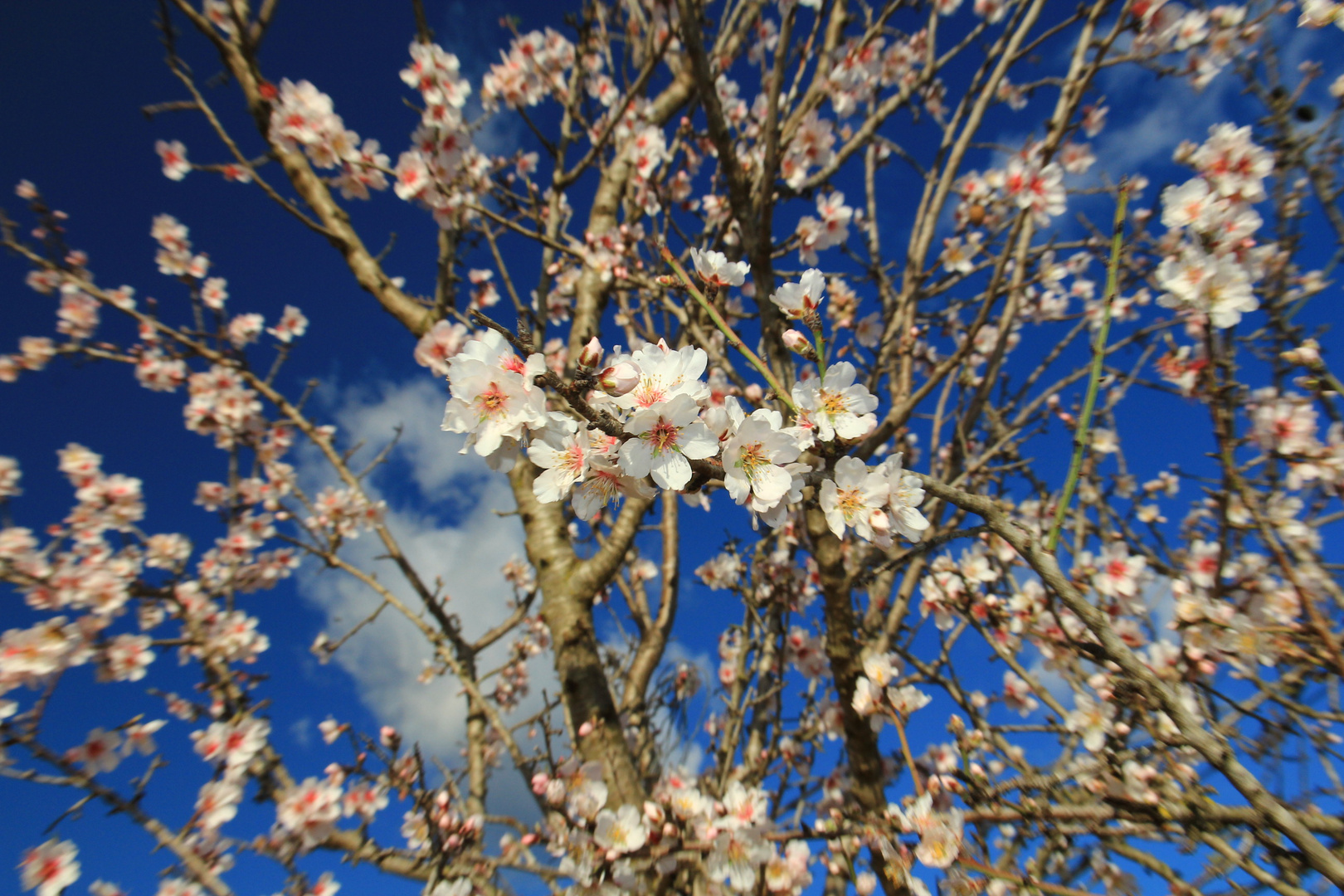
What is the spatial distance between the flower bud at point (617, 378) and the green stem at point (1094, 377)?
770 mm

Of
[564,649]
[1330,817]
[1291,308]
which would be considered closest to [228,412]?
[564,649]

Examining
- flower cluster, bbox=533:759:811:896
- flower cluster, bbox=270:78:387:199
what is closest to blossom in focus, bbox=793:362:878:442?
flower cluster, bbox=533:759:811:896

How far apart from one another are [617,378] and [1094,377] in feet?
2.97

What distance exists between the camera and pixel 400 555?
284cm

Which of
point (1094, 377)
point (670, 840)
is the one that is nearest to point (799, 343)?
point (1094, 377)

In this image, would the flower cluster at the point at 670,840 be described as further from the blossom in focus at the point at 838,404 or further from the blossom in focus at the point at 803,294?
the blossom in focus at the point at 803,294

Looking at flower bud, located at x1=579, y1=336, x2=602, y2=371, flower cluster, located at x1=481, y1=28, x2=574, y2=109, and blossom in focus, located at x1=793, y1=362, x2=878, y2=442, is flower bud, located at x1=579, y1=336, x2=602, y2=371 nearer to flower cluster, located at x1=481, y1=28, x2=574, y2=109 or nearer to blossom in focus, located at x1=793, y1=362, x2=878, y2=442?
blossom in focus, located at x1=793, y1=362, x2=878, y2=442

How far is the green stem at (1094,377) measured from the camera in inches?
39.5

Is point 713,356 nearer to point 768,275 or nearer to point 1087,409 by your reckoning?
point 768,275

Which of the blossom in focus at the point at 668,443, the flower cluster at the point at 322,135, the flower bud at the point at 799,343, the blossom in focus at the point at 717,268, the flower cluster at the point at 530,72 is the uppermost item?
the flower cluster at the point at 530,72

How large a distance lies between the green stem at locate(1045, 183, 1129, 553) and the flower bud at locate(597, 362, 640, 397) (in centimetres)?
77

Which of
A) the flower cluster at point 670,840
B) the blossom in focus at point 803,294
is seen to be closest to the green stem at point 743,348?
the blossom in focus at point 803,294

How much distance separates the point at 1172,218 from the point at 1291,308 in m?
1.04

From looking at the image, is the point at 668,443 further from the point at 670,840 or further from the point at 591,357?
the point at 670,840
